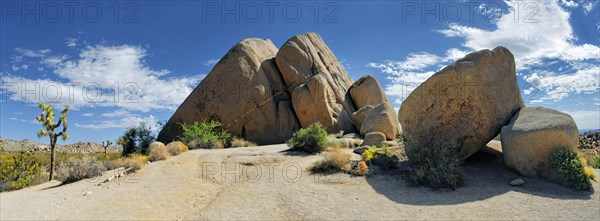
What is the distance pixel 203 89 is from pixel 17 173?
38.4ft

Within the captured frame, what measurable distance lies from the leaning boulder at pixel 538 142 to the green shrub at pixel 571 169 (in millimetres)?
212

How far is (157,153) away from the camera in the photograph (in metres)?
14.2

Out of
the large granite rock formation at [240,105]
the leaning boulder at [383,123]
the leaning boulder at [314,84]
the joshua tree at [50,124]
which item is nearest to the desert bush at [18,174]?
the joshua tree at [50,124]

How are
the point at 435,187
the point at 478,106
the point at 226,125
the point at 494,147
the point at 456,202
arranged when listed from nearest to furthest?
the point at 456,202, the point at 435,187, the point at 478,106, the point at 494,147, the point at 226,125

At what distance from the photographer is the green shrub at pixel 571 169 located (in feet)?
31.9

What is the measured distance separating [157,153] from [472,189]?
11.2 meters

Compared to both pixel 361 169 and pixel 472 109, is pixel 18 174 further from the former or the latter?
pixel 472 109

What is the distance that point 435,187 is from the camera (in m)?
9.94

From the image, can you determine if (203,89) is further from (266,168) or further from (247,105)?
(266,168)

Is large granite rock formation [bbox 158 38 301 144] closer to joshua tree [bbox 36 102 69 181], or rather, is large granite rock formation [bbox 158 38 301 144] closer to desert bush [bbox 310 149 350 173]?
joshua tree [bbox 36 102 69 181]

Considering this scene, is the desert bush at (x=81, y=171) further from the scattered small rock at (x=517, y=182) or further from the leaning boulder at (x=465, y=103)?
the scattered small rock at (x=517, y=182)

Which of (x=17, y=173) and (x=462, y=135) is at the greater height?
(x=462, y=135)

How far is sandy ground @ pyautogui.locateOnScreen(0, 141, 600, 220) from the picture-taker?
808 cm

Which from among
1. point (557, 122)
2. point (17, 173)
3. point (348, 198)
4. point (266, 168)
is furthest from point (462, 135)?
point (17, 173)
